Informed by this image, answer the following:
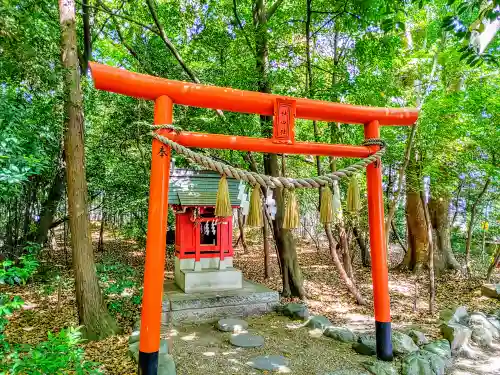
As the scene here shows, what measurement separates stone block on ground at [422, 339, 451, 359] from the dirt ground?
2.20ft

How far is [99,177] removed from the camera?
26.8ft

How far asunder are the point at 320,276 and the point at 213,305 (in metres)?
4.13

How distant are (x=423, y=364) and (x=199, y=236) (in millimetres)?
3760

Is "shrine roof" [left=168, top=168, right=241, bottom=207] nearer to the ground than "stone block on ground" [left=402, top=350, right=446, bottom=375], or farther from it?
farther from it

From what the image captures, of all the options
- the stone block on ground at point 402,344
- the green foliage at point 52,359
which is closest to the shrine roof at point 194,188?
the stone block on ground at point 402,344

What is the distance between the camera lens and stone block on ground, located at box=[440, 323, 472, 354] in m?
4.55

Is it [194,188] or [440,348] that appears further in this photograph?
[194,188]

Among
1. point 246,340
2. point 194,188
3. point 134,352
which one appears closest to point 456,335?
point 246,340

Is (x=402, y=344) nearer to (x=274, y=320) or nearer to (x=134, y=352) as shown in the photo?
(x=274, y=320)

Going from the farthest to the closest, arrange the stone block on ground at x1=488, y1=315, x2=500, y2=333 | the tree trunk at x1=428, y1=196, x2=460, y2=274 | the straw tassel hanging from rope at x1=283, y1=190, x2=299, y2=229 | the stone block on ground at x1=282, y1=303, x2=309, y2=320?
1. the tree trunk at x1=428, y1=196, x2=460, y2=274
2. the stone block on ground at x1=488, y1=315, x2=500, y2=333
3. the stone block on ground at x1=282, y1=303, x2=309, y2=320
4. the straw tassel hanging from rope at x1=283, y1=190, x2=299, y2=229

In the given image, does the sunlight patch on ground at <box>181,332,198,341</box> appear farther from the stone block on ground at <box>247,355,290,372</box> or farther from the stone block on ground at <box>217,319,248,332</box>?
the stone block on ground at <box>247,355,290,372</box>

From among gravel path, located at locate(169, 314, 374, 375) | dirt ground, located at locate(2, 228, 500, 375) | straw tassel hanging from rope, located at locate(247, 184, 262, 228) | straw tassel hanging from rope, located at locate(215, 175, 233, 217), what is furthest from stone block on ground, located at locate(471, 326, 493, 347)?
straw tassel hanging from rope, located at locate(215, 175, 233, 217)

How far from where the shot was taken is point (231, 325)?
15.7 feet

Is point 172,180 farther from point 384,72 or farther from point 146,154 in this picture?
point 384,72
